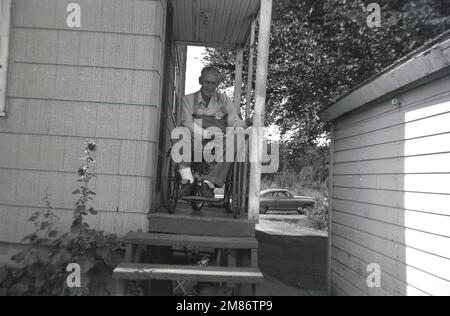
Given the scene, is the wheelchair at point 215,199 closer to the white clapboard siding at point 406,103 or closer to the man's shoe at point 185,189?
the man's shoe at point 185,189

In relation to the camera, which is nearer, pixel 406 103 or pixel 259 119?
pixel 259 119

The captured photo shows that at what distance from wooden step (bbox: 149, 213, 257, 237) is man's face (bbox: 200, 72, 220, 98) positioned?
132cm

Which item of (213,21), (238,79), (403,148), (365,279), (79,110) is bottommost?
(365,279)

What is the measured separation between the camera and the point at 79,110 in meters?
3.26

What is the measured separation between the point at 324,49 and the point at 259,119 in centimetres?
554

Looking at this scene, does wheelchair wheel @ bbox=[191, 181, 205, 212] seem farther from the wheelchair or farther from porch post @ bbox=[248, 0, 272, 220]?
porch post @ bbox=[248, 0, 272, 220]

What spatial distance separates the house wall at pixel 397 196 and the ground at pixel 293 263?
2.13 ft

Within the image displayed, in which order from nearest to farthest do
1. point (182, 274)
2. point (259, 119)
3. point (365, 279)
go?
1. point (182, 274)
2. point (259, 119)
3. point (365, 279)

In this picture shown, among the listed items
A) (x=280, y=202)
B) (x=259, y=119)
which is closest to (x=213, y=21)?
(x=259, y=119)

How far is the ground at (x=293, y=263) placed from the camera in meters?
5.45

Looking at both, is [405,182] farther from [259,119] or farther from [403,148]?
[259,119]

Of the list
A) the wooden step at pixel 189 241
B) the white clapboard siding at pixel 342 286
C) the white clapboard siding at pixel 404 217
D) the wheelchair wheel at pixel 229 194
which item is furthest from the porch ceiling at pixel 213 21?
the white clapboard siding at pixel 342 286

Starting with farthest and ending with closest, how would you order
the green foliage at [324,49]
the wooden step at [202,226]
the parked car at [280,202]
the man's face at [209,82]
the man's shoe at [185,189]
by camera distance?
the parked car at [280,202] < the green foliage at [324,49] < the man's face at [209,82] < the man's shoe at [185,189] < the wooden step at [202,226]
